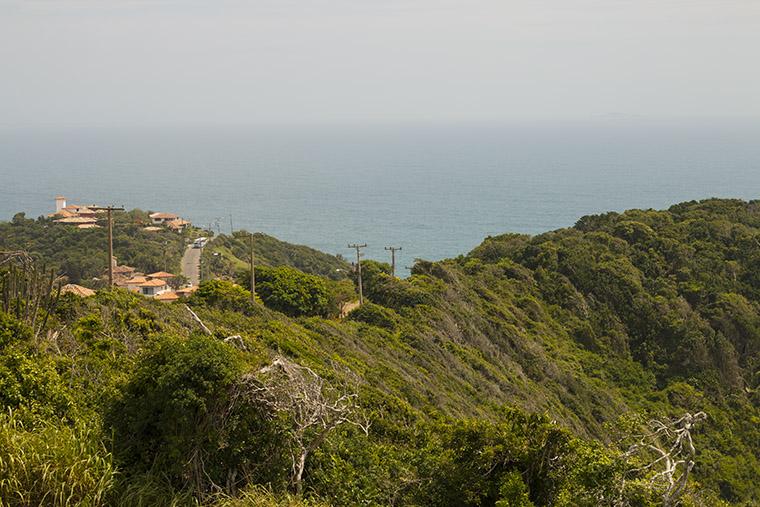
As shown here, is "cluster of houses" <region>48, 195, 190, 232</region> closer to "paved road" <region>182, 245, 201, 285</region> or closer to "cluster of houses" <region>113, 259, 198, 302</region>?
"paved road" <region>182, 245, 201, 285</region>

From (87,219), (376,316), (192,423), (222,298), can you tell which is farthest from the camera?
(87,219)

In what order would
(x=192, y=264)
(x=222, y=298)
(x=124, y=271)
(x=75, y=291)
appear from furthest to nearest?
(x=192, y=264) → (x=124, y=271) → (x=75, y=291) → (x=222, y=298)

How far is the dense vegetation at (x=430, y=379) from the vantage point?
9812 mm

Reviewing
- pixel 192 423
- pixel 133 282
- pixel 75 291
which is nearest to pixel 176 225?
pixel 133 282

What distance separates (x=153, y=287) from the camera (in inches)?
1935

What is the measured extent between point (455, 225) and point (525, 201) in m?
24.2

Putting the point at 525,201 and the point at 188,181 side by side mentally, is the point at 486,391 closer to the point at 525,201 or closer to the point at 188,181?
the point at 525,201

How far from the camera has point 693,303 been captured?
1395 inches

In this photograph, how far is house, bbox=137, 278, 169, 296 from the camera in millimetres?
48469

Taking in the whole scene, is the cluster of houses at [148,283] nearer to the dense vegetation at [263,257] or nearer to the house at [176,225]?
the dense vegetation at [263,257]

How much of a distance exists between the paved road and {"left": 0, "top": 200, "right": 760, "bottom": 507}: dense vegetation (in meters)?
20.4

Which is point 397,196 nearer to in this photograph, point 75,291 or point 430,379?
point 75,291

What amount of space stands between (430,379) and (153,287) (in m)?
29.5

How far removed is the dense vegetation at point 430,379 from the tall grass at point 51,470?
0.08 ft
